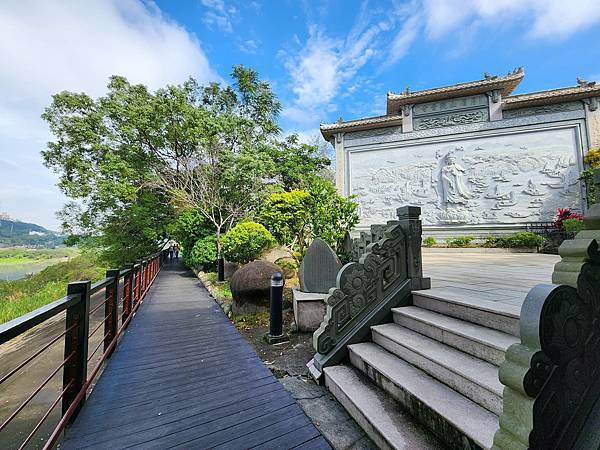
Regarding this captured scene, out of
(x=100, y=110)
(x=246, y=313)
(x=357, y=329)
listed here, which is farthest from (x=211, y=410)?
(x=100, y=110)

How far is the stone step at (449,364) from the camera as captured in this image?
146 centimetres

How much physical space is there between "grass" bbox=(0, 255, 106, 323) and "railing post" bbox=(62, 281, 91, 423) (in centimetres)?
1339

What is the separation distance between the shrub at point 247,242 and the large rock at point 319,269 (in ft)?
14.5

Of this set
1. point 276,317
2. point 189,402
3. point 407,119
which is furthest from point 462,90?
point 189,402

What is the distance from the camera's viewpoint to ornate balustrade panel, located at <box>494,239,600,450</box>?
969 millimetres

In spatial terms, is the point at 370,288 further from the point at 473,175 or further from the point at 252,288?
the point at 473,175

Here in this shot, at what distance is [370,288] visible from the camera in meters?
2.62

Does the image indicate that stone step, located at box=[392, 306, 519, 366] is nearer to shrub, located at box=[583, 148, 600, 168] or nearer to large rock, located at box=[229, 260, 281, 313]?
large rock, located at box=[229, 260, 281, 313]

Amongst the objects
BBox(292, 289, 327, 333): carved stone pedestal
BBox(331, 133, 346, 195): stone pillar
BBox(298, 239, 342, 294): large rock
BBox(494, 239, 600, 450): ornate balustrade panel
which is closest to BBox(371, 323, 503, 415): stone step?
BBox(494, 239, 600, 450): ornate balustrade panel

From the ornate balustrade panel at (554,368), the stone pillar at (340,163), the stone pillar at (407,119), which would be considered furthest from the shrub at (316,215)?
the stone pillar at (407,119)

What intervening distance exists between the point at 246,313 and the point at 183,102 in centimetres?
1080

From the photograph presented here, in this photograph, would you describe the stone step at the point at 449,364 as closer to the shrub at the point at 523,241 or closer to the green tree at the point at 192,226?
the shrub at the point at 523,241

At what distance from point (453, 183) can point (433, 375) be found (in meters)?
11.9

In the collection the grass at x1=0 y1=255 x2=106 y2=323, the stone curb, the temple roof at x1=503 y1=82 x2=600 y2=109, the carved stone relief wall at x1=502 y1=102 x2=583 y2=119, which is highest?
the temple roof at x1=503 y1=82 x2=600 y2=109
